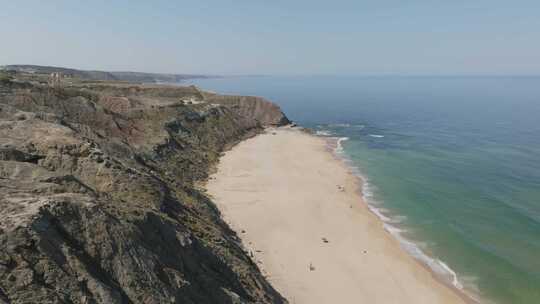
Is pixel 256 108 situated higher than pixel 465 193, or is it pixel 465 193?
pixel 256 108

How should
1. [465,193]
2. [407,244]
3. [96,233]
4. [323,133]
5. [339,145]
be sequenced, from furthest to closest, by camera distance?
[323,133] → [339,145] → [465,193] → [407,244] → [96,233]

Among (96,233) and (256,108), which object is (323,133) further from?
(96,233)

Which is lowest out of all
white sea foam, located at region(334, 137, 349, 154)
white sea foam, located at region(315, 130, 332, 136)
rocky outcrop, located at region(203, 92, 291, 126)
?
white sea foam, located at region(334, 137, 349, 154)

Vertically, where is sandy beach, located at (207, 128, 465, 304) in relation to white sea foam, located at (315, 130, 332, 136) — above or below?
below

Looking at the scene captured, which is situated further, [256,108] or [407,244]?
[256,108]

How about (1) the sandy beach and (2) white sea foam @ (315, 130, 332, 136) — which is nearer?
(1) the sandy beach

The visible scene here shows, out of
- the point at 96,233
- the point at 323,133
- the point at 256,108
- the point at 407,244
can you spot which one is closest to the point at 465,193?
the point at 407,244

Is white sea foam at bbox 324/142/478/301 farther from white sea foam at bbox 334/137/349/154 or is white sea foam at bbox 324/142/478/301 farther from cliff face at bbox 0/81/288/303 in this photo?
white sea foam at bbox 334/137/349/154

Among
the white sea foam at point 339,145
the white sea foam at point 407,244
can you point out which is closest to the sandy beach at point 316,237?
the white sea foam at point 407,244

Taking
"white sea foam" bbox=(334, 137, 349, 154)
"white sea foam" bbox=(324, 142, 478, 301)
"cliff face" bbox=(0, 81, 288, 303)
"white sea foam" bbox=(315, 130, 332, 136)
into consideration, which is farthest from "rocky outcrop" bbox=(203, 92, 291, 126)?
"cliff face" bbox=(0, 81, 288, 303)

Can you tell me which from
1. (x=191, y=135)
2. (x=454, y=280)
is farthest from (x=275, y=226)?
(x=191, y=135)
